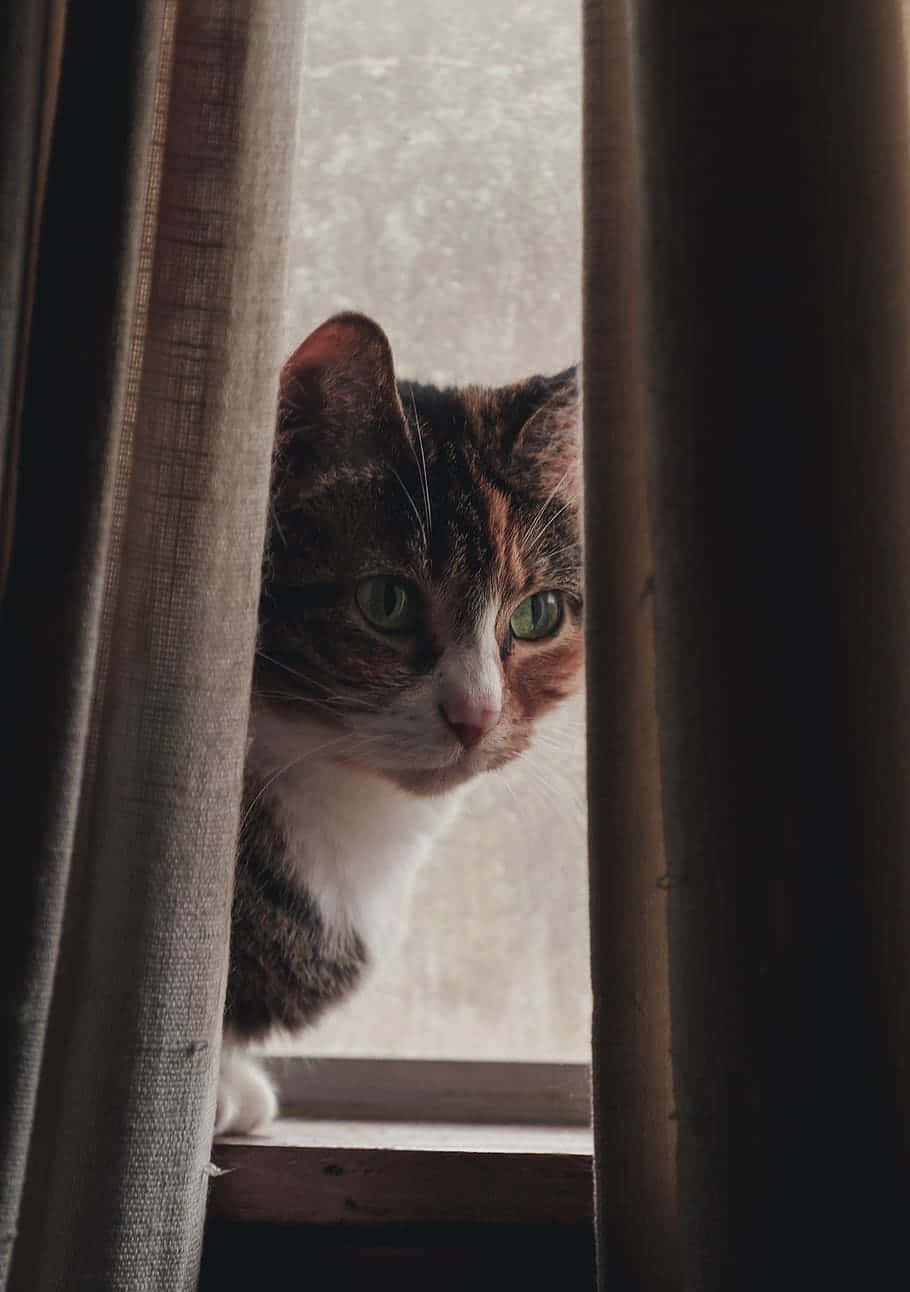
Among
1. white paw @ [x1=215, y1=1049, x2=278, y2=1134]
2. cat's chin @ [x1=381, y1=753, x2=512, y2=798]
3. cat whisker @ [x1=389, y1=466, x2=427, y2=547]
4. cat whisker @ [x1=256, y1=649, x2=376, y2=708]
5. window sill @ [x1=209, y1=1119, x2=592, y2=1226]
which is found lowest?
window sill @ [x1=209, y1=1119, x2=592, y2=1226]

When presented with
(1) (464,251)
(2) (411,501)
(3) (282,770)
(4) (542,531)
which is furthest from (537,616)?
(1) (464,251)

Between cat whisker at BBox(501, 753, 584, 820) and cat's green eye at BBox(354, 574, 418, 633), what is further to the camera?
cat whisker at BBox(501, 753, 584, 820)

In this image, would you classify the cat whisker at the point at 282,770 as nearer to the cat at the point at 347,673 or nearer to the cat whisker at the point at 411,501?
the cat at the point at 347,673

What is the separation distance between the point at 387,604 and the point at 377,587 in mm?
18

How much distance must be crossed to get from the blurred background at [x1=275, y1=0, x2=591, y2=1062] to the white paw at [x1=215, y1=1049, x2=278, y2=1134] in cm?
22

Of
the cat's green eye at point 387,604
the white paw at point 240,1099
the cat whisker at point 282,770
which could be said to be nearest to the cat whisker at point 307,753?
the cat whisker at point 282,770

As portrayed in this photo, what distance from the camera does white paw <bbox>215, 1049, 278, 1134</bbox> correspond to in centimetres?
94

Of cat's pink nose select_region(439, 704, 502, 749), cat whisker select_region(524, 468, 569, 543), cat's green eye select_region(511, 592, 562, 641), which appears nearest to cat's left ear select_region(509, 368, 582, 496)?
cat whisker select_region(524, 468, 569, 543)

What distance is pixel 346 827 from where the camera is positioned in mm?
1048

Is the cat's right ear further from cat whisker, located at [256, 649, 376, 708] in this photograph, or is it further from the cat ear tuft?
cat whisker, located at [256, 649, 376, 708]

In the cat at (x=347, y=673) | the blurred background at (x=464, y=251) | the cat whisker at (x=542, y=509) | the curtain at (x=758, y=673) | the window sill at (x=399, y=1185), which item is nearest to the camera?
the curtain at (x=758, y=673)

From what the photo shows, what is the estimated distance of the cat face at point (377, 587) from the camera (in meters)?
0.98

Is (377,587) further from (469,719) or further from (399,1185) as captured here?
(399,1185)

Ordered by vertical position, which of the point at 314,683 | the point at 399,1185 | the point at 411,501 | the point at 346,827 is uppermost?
the point at 411,501
